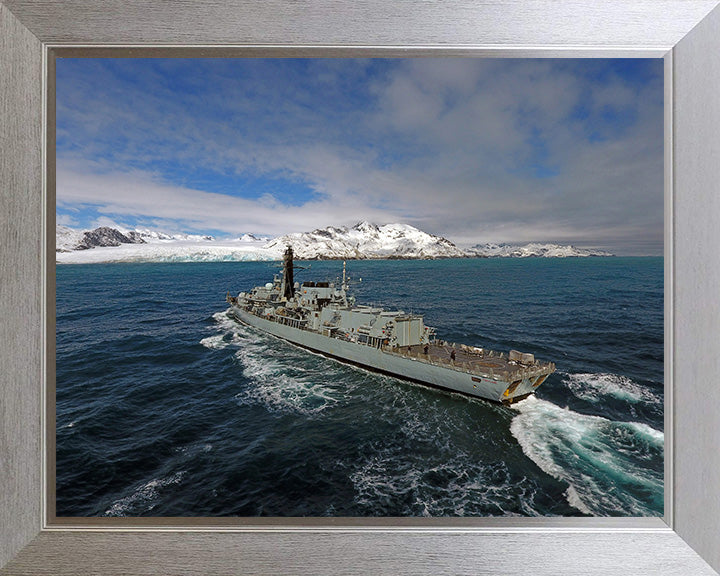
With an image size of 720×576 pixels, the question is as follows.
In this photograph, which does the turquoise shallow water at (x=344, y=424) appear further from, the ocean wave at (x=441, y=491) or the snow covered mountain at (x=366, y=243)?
the snow covered mountain at (x=366, y=243)

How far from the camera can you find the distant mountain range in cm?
317

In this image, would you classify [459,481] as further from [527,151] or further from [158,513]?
[527,151]

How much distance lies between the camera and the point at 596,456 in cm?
289

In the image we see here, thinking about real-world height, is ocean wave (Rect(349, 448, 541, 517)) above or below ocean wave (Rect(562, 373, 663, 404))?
below

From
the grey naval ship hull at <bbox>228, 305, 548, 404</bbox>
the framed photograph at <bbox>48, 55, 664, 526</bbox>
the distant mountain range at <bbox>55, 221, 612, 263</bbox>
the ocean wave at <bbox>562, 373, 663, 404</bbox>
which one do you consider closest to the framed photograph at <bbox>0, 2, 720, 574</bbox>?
the framed photograph at <bbox>48, 55, 664, 526</bbox>

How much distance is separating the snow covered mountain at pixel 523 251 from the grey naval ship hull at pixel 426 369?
67.9 inches

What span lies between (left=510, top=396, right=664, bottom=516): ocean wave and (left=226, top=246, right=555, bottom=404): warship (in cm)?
56

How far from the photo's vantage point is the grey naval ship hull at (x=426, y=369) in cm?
471

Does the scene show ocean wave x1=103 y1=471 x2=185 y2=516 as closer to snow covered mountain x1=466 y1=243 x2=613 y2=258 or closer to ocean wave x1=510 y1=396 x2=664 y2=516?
ocean wave x1=510 y1=396 x2=664 y2=516

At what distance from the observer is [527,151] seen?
298cm

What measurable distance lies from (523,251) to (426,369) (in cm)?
303

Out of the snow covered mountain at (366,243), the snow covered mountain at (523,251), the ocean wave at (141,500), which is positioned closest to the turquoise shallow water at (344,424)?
the ocean wave at (141,500)

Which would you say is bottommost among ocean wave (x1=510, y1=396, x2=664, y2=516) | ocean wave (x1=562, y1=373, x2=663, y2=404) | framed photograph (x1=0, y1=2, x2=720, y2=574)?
ocean wave (x1=510, y1=396, x2=664, y2=516)

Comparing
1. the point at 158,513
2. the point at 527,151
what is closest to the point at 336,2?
the point at 527,151
